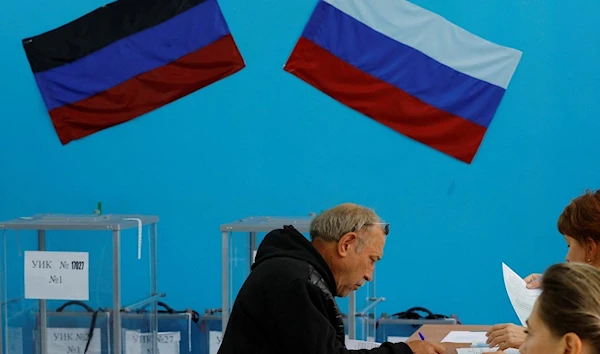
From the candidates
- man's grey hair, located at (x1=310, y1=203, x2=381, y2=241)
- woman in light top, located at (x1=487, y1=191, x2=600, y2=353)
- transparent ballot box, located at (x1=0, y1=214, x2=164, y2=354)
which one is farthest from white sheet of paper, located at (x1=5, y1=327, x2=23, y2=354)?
woman in light top, located at (x1=487, y1=191, x2=600, y2=353)

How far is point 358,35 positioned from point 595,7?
1.16m

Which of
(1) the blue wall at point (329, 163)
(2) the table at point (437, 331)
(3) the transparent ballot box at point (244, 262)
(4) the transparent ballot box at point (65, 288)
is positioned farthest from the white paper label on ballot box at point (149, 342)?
(2) the table at point (437, 331)

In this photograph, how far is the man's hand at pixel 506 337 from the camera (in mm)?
2742

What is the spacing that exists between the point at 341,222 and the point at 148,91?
97.1 inches

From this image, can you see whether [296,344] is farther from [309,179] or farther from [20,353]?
[309,179]

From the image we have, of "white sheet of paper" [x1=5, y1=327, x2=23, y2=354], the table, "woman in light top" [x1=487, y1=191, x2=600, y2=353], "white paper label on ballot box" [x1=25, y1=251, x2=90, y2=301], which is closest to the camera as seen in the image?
"woman in light top" [x1=487, y1=191, x2=600, y2=353]

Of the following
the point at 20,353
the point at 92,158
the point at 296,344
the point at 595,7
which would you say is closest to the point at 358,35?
the point at 595,7

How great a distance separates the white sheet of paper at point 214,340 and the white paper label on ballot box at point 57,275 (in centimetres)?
63

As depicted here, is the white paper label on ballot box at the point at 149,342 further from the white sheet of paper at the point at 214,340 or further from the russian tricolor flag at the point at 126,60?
the russian tricolor flag at the point at 126,60

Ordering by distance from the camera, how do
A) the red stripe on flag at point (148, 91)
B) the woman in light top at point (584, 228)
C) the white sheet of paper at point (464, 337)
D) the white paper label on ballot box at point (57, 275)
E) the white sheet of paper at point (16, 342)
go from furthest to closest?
the red stripe on flag at point (148, 91) < the white sheet of paper at point (16, 342) < the white paper label on ballot box at point (57, 275) < the white sheet of paper at point (464, 337) < the woman in light top at point (584, 228)

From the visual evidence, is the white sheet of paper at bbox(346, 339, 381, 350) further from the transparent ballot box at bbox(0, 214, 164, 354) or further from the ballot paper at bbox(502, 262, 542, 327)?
the transparent ballot box at bbox(0, 214, 164, 354)

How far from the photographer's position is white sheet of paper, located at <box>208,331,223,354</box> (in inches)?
155

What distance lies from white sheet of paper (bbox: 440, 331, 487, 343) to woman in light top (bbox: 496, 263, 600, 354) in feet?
5.38

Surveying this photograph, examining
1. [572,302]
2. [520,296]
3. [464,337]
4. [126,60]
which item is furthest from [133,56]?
[572,302]
